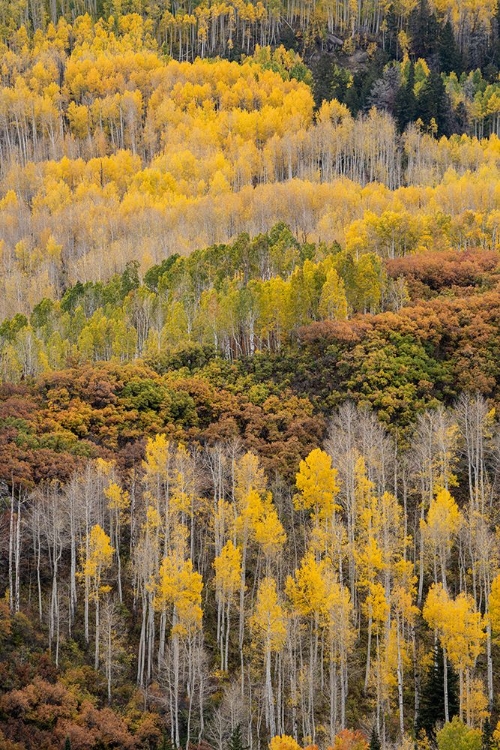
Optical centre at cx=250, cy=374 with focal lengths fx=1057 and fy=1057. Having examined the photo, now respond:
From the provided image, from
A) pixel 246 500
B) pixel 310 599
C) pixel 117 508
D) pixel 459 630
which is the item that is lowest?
pixel 310 599

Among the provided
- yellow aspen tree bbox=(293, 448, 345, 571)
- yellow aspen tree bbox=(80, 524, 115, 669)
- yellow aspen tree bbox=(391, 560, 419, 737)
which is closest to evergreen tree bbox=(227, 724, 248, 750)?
yellow aspen tree bbox=(391, 560, 419, 737)

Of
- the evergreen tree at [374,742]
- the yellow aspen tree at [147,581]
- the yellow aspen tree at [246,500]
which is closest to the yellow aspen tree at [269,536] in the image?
the yellow aspen tree at [246,500]

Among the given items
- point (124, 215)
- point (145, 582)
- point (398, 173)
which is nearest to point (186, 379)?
point (145, 582)

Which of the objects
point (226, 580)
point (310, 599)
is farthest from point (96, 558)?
point (310, 599)

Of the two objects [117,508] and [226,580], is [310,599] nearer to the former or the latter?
[226,580]

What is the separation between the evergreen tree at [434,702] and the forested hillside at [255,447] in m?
0.12

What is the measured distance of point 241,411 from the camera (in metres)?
61.4

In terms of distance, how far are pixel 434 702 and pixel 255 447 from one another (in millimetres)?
19316

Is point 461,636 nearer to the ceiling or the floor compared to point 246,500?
nearer to the floor

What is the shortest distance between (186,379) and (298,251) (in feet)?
68.3

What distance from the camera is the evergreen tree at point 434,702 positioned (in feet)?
136

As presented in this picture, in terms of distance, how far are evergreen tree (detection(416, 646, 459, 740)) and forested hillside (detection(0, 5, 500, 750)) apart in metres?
0.12

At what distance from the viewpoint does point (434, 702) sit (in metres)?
41.8

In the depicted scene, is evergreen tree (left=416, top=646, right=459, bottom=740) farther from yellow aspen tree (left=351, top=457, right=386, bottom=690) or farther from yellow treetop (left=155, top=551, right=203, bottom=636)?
yellow treetop (left=155, top=551, right=203, bottom=636)
